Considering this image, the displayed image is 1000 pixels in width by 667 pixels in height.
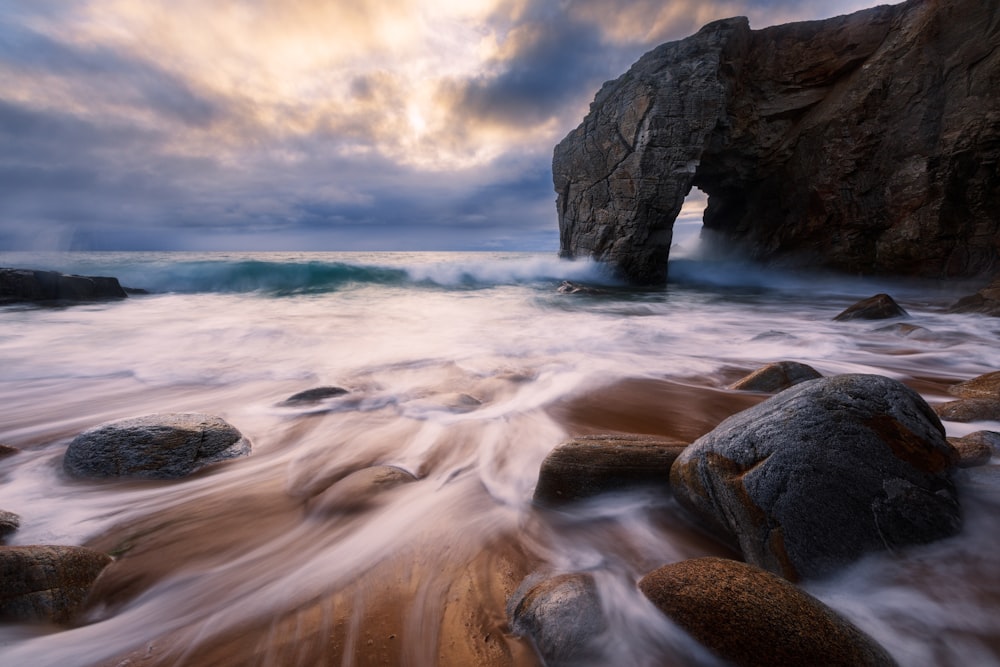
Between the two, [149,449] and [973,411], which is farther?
→ [973,411]

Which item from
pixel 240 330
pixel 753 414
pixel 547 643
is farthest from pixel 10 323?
pixel 753 414

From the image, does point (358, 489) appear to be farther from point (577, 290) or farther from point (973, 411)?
point (577, 290)

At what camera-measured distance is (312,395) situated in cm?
437

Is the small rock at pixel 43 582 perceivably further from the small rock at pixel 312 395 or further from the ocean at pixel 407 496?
the small rock at pixel 312 395

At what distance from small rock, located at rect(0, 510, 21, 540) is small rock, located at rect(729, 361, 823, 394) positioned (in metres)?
5.64

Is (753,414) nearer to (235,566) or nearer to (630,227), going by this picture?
(235,566)

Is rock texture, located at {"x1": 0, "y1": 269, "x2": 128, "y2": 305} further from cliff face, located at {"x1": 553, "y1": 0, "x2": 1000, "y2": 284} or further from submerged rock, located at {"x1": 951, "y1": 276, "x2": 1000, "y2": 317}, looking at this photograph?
submerged rock, located at {"x1": 951, "y1": 276, "x2": 1000, "y2": 317}

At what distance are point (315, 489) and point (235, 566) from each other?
766 mm

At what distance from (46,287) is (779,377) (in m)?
18.4

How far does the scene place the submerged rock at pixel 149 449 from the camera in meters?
2.84

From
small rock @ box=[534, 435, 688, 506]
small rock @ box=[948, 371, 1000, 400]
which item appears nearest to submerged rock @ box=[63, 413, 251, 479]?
small rock @ box=[534, 435, 688, 506]

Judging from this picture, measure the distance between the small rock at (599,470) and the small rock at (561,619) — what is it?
675 millimetres

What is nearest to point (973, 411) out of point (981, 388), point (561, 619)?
point (981, 388)

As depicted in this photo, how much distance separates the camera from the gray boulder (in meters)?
1.73
